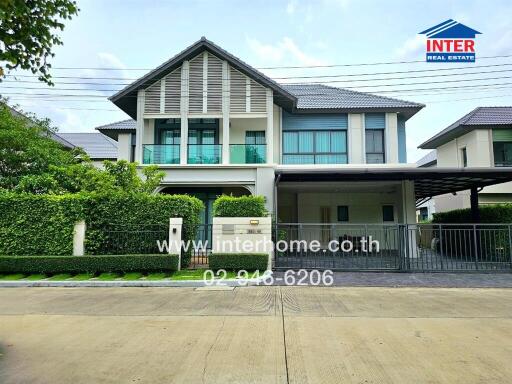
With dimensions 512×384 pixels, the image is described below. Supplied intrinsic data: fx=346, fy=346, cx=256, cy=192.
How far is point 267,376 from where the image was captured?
3.93m

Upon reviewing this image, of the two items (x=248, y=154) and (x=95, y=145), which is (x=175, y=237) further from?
(x=95, y=145)

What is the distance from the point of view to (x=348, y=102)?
18812 millimetres

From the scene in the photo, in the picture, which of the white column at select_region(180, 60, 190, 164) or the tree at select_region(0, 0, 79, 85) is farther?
the white column at select_region(180, 60, 190, 164)

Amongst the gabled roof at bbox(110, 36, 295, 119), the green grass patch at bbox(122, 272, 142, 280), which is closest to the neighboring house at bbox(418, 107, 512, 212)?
the gabled roof at bbox(110, 36, 295, 119)

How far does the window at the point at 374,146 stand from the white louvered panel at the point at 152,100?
35.4 feet

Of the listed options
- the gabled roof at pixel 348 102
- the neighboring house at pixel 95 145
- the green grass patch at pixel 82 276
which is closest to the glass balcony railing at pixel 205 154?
the gabled roof at pixel 348 102

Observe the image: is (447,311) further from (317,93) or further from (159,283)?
(317,93)

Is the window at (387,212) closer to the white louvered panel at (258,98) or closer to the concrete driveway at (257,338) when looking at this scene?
the white louvered panel at (258,98)

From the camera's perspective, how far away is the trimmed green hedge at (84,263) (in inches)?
422

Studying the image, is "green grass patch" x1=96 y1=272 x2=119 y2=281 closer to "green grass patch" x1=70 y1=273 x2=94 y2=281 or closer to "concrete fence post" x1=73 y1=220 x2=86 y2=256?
"green grass patch" x1=70 y1=273 x2=94 y2=281

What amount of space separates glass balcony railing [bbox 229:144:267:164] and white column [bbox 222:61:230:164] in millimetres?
389

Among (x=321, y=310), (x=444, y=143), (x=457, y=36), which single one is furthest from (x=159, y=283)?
(x=444, y=143)

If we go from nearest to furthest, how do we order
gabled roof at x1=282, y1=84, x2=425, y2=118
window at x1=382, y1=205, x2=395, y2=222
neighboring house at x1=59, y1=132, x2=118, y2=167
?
gabled roof at x1=282, y1=84, x2=425, y2=118
window at x1=382, y1=205, x2=395, y2=222
neighboring house at x1=59, y1=132, x2=118, y2=167

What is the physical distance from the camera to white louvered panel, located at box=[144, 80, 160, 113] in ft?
54.5
